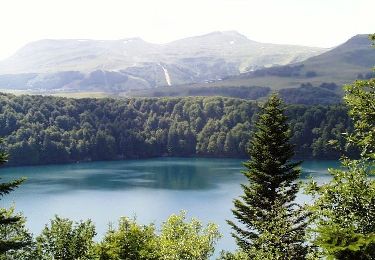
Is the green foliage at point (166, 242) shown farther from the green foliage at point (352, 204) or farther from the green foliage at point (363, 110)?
the green foliage at point (363, 110)

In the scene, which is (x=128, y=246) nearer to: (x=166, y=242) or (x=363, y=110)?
(x=166, y=242)

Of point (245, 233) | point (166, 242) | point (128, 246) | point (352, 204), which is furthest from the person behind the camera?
point (245, 233)

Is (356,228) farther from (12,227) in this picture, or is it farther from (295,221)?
(12,227)

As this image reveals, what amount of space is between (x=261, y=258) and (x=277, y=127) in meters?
13.0

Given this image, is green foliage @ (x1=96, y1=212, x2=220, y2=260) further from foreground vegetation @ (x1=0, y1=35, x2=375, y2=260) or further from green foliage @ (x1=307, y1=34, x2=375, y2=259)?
green foliage @ (x1=307, y1=34, x2=375, y2=259)

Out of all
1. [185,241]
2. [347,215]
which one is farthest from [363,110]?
[185,241]

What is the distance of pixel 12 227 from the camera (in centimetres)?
3584

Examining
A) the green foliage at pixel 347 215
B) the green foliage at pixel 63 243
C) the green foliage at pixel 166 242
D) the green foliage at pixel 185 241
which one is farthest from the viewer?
the green foliage at pixel 63 243

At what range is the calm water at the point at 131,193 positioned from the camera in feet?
344

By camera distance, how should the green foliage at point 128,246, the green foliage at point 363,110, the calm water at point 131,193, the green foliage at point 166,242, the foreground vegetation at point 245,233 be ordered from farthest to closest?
1. the calm water at point 131,193
2. the green foliage at point 128,246
3. the green foliage at point 166,242
4. the foreground vegetation at point 245,233
5. the green foliage at point 363,110

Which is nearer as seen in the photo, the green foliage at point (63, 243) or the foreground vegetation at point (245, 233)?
Answer: the foreground vegetation at point (245, 233)

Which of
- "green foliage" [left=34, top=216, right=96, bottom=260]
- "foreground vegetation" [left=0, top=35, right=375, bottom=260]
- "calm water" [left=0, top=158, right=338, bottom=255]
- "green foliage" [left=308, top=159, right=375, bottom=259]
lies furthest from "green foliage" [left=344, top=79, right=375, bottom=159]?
"calm water" [left=0, top=158, right=338, bottom=255]

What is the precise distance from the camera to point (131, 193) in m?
138

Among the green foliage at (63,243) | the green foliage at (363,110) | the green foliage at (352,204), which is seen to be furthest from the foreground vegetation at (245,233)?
the green foliage at (352,204)
